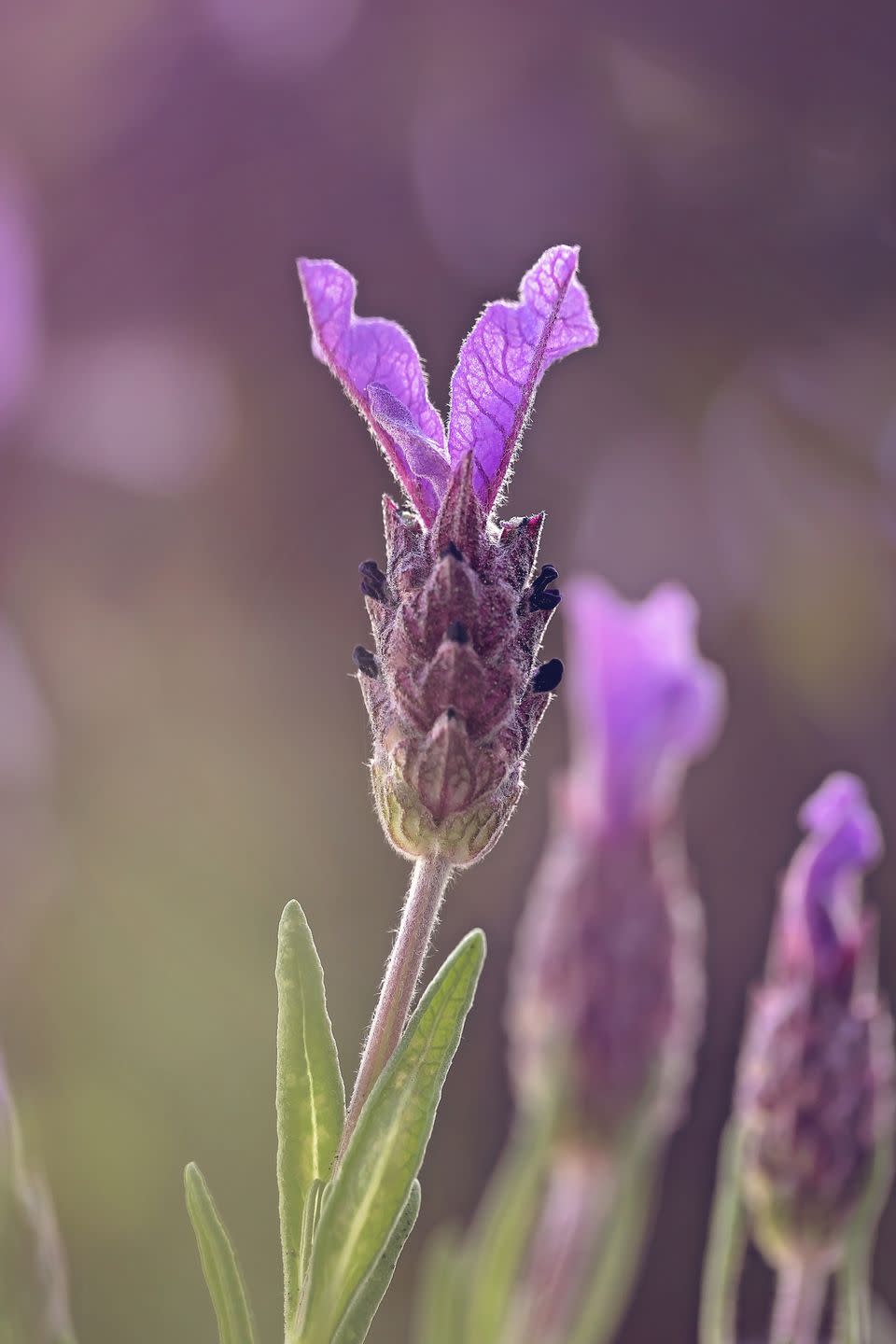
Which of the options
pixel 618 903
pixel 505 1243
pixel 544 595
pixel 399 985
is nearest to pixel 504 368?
pixel 544 595

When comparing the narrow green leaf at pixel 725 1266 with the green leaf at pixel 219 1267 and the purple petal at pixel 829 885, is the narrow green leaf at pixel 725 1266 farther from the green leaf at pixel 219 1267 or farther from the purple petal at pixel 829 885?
the green leaf at pixel 219 1267

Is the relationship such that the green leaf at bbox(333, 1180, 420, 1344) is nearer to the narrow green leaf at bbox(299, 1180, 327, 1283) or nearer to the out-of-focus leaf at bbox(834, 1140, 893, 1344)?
the narrow green leaf at bbox(299, 1180, 327, 1283)

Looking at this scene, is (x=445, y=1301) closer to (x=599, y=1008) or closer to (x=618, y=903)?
(x=599, y=1008)

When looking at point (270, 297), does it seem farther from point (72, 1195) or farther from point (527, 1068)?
point (527, 1068)

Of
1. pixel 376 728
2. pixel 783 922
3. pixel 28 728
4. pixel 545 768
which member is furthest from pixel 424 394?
pixel 545 768

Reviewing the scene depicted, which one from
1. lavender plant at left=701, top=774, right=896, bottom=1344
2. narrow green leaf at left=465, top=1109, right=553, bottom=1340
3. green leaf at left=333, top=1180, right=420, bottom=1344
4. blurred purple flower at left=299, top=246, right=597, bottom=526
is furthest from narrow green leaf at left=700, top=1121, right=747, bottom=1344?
blurred purple flower at left=299, top=246, right=597, bottom=526

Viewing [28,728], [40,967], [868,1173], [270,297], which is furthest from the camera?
[270,297]
